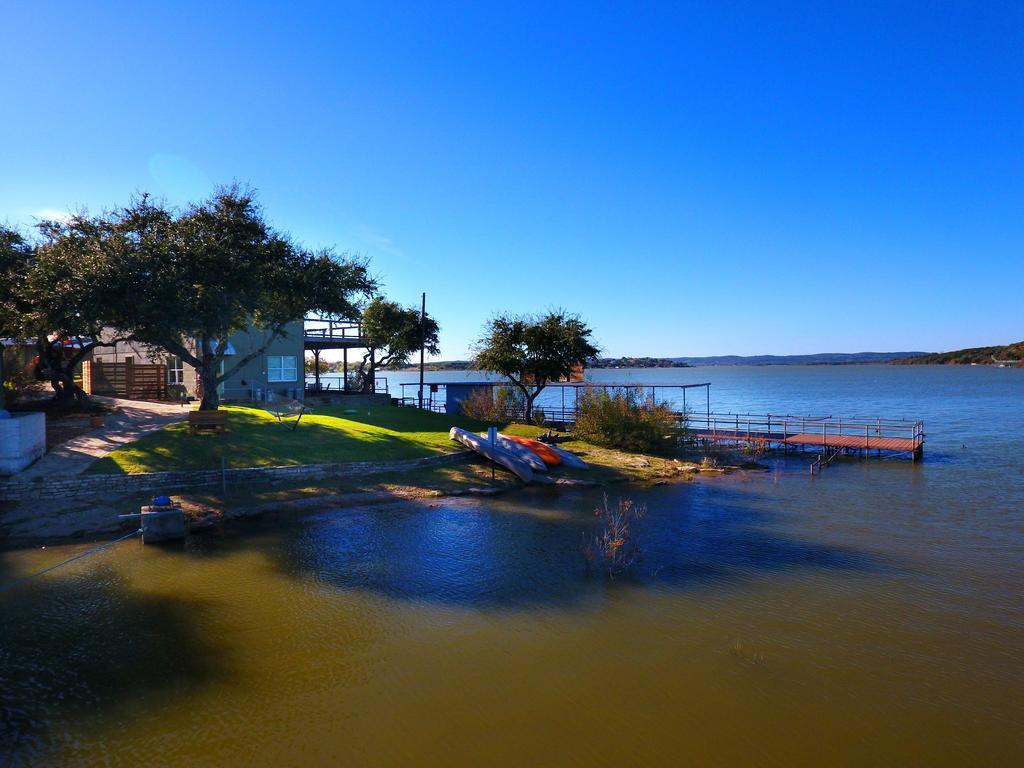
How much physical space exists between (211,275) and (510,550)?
548 inches

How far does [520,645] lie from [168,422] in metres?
18.6

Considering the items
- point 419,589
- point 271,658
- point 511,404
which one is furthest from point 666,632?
point 511,404

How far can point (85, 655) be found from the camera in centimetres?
843

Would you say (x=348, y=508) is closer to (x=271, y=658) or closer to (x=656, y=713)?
(x=271, y=658)

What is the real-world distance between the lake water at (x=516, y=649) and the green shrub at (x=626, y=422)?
1196 centimetres

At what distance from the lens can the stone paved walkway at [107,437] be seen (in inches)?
640

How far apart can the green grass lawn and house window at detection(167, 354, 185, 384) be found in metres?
7.97

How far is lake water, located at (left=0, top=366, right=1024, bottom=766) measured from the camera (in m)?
6.59

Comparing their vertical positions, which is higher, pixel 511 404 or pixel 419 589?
pixel 511 404

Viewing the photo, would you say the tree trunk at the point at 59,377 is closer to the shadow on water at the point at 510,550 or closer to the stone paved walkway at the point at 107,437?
the stone paved walkway at the point at 107,437

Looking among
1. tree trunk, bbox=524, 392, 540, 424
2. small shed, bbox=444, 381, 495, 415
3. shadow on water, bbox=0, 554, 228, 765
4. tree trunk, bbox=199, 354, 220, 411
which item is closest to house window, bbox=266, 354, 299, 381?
small shed, bbox=444, 381, 495, 415

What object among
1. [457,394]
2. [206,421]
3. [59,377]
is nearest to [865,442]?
[457,394]

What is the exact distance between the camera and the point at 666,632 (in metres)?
9.20

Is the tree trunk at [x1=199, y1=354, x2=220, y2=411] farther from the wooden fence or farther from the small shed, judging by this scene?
the small shed
